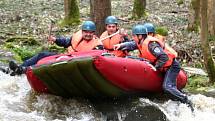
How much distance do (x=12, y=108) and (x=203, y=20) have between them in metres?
4.59

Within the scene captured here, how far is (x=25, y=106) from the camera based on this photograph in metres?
8.84

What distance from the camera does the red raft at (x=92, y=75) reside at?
26.9 feet

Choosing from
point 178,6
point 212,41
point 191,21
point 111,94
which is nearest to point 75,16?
point 191,21

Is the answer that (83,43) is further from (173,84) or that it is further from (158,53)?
(173,84)

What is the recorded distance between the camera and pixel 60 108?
8.90 metres

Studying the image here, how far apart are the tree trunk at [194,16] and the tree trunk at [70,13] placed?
177 inches

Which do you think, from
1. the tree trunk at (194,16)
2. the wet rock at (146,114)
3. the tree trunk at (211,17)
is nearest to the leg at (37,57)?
the wet rock at (146,114)

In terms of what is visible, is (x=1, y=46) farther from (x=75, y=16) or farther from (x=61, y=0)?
(x=61, y=0)

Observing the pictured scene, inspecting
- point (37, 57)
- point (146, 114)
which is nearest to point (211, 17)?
point (37, 57)

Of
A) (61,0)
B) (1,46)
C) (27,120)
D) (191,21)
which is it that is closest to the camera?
(27,120)

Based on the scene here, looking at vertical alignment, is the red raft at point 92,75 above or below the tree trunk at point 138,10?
below

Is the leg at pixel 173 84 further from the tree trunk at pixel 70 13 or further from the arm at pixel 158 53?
the tree trunk at pixel 70 13

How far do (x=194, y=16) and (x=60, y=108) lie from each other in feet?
28.0

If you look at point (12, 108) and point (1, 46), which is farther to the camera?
point (1, 46)
